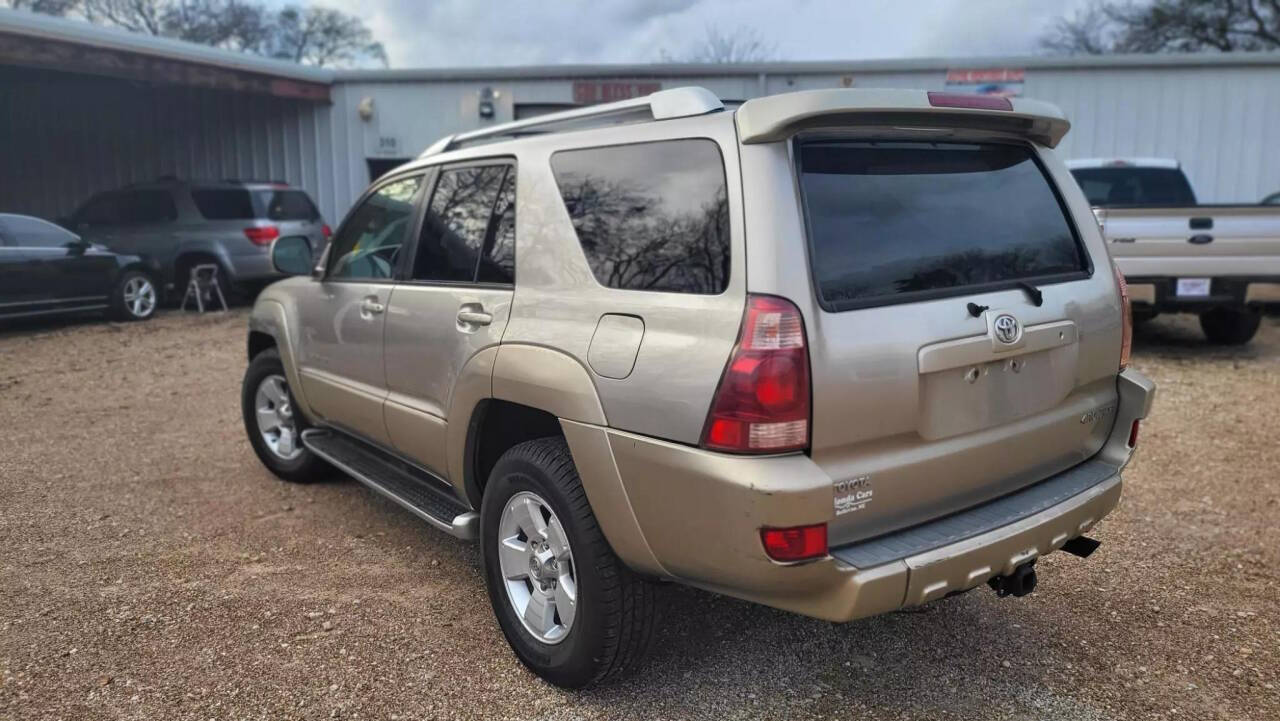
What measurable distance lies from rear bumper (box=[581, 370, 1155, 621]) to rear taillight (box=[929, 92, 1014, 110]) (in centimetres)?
111

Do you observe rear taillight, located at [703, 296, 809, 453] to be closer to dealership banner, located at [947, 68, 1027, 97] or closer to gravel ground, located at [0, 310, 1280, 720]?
gravel ground, located at [0, 310, 1280, 720]

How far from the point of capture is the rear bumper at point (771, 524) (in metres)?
2.30

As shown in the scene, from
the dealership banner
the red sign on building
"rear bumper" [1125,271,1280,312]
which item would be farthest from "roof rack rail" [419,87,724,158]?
the dealership banner

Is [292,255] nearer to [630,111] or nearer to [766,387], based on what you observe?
[630,111]

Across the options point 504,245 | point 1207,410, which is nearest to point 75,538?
point 504,245

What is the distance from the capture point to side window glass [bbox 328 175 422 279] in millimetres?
3955

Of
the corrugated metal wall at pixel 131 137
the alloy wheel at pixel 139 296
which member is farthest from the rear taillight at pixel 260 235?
the corrugated metal wall at pixel 131 137

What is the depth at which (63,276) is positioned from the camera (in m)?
10.7

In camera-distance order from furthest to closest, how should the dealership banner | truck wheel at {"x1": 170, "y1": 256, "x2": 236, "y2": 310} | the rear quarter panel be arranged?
1. the dealership banner
2. truck wheel at {"x1": 170, "y1": 256, "x2": 236, "y2": 310}
3. the rear quarter panel

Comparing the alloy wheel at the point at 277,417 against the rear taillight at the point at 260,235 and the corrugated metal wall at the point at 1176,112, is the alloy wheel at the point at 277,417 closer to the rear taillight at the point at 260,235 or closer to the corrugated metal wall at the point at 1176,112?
the rear taillight at the point at 260,235

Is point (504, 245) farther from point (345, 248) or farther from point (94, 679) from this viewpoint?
point (94, 679)

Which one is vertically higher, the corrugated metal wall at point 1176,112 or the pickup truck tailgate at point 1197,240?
the corrugated metal wall at point 1176,112

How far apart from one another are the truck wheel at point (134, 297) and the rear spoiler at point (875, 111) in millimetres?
11023

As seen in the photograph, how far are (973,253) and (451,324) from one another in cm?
179
